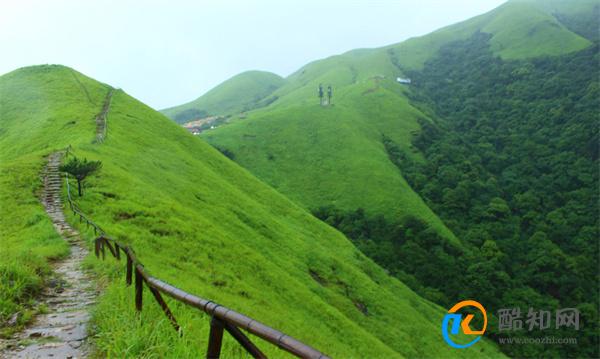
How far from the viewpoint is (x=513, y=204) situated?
367ft

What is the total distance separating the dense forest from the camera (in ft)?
247

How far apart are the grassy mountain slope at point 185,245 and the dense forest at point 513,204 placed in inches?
1199

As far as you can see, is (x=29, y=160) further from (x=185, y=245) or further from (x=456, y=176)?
(x=456, y=176)

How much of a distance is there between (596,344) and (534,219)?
43210 millimetres

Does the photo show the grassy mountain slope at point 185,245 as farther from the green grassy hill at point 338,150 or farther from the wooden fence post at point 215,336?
the green grassy hill at point 338,150

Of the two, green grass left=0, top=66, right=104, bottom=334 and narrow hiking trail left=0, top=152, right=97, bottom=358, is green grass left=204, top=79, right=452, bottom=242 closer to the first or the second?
green grass left=0, top=66, right=104, bottom=334

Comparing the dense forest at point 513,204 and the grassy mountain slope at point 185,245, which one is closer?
the grassy mountain slope at point 185,245

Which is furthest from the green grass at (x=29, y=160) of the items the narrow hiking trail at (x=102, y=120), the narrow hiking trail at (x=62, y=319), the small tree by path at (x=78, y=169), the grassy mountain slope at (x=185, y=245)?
the small tree by path at (x=78, y=169)

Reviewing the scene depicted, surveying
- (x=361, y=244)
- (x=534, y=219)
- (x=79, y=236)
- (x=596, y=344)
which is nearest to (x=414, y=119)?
(x=534, y=219)

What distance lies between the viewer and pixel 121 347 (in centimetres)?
537

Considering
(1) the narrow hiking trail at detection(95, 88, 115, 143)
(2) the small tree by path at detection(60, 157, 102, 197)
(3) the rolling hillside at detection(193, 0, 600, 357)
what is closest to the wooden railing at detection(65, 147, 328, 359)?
(2) the small tree by path at detection(60, 157, 102, 197)

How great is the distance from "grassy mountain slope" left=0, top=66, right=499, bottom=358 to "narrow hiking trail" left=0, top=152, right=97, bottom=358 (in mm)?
451

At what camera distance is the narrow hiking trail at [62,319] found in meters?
6.35

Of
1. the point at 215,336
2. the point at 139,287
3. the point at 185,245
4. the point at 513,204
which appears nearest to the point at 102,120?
the point at 185,245
